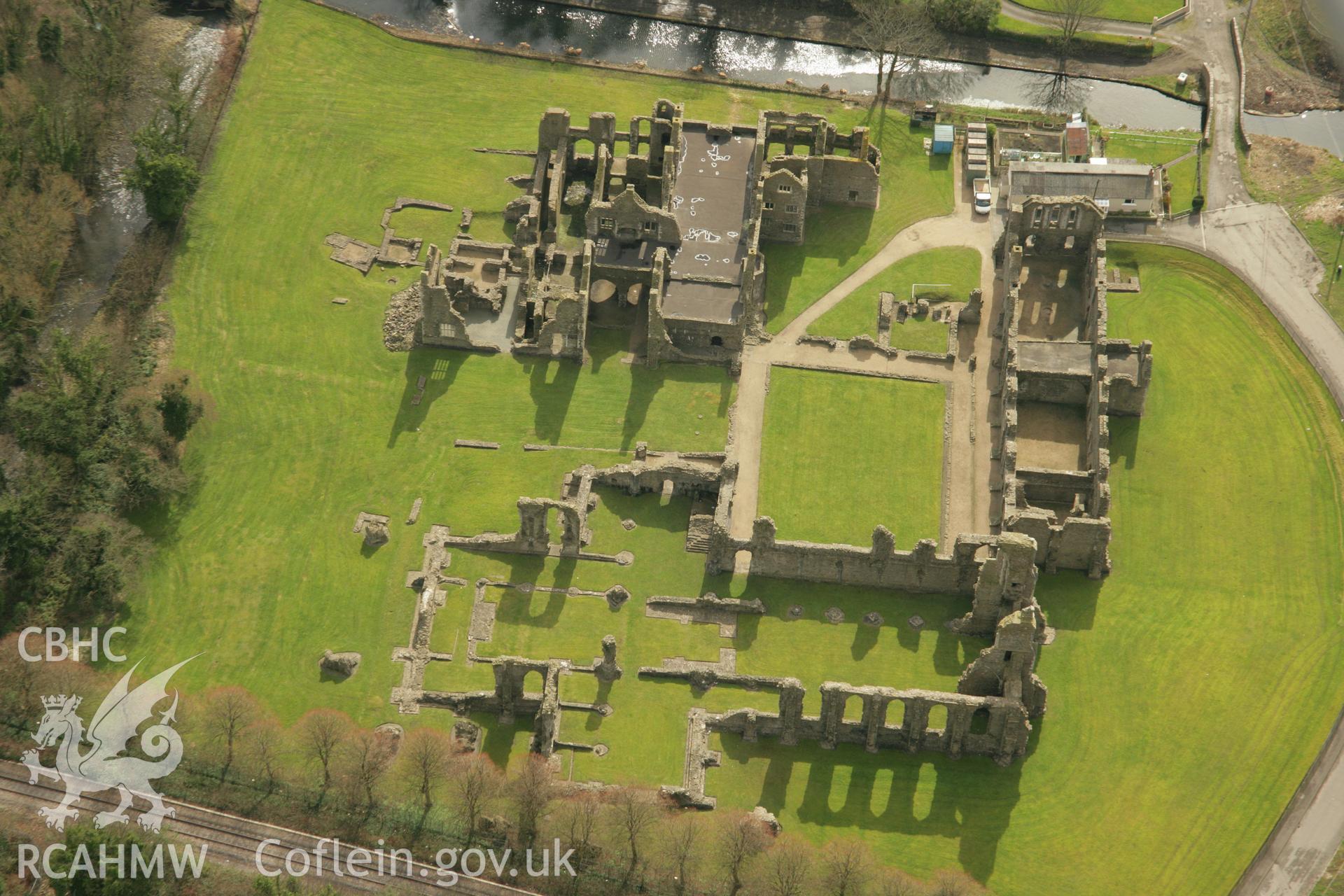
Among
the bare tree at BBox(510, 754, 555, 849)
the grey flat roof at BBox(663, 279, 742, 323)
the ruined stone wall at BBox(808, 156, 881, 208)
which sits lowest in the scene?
the bare tree at BBox(510, 754, 555, 849)

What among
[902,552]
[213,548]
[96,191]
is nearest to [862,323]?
[902,552]

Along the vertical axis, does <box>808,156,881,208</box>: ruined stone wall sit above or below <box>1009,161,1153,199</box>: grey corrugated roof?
below

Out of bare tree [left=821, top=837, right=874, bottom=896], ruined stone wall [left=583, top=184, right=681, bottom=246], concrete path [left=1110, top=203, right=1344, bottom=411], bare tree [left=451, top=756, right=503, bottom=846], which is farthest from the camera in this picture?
concrete path [left=1110, top=203, right=1344, bottom=411]

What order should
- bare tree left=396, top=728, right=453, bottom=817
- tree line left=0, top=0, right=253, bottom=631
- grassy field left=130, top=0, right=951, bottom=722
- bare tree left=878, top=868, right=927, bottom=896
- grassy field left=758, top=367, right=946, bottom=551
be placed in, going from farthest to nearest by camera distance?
grassy field left=758, top=367, right=946, bottom=551 → grassy field left=130, top=0, right=951, bottom=722 → tree line left=0, top=0, right=253, bottom=631 → bare tree left=396, top=728, right=453, bottom=817 → bare tree left=878, top=868, right=927, bottom=896

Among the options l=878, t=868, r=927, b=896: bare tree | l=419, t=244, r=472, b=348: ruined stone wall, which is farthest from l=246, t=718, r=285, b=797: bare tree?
l=878, t=868, r=927, b=896: bare tree

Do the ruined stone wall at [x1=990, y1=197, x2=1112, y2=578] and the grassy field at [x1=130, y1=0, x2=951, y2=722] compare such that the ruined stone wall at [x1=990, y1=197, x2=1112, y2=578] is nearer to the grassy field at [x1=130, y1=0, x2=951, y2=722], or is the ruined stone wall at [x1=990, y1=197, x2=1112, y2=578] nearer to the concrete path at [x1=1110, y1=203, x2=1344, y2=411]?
the concrete path at [x1=1110, y1=203, x2=1344, y2=411]

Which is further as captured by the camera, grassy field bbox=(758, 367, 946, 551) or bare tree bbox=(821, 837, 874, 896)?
grassy field bbox=(758, 367, 946, 551)

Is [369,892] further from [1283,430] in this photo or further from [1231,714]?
[1283,430]

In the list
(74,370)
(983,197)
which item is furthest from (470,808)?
(983,197)

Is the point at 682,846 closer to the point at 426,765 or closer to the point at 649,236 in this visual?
the point at 426,765
